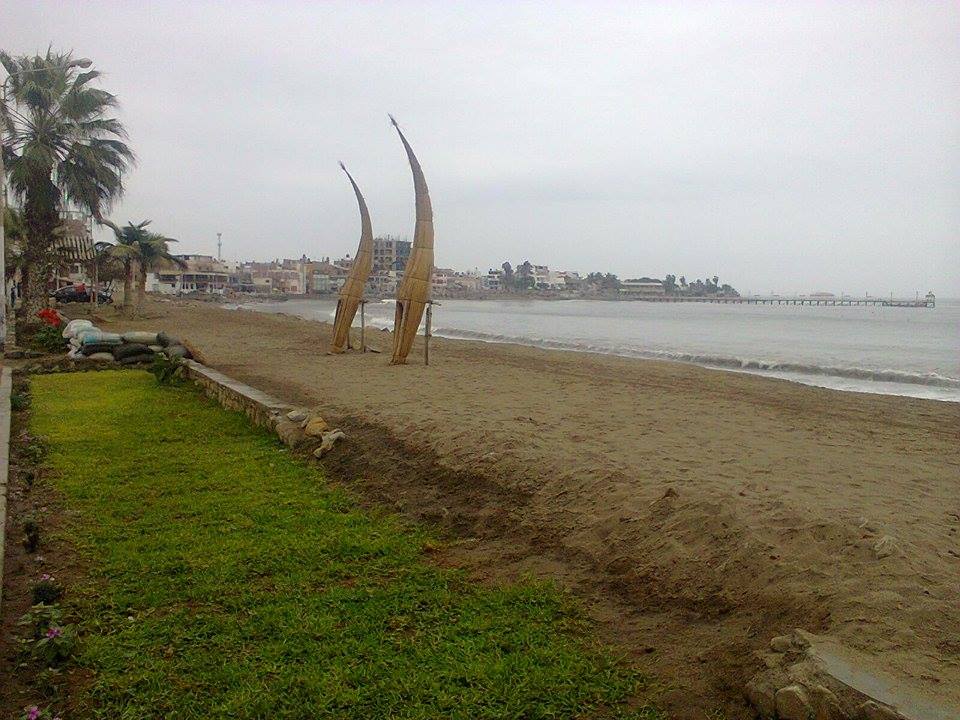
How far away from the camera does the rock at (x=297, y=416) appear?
793 centimetres

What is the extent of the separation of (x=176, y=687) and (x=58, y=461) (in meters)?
4.55

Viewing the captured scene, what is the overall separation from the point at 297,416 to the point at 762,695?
6.05 meters

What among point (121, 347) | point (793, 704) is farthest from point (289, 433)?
point (121, 347)

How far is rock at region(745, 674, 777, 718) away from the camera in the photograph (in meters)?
2.72

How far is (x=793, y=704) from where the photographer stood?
262 centimetres

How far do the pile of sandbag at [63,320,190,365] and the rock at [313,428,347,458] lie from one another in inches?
318

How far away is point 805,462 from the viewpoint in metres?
6.28

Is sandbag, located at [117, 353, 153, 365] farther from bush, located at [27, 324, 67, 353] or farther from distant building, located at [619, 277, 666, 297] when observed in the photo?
distant building, located at [619, 277, 666, 297]

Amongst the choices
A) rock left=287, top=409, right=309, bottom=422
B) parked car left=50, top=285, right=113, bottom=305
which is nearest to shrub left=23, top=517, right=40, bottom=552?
rock left=287, top=409, right=309, bottom=422

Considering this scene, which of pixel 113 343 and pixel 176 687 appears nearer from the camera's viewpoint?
pixel 176 687

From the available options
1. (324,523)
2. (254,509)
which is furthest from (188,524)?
(324,523)

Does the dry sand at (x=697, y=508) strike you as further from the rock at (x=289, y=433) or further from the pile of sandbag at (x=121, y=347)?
the pile of sandbag at (x=121, y=347)

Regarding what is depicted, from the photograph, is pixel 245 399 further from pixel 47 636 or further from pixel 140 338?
pixel 140 338

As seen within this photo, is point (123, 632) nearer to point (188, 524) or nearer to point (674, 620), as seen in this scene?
point (188, 524)
